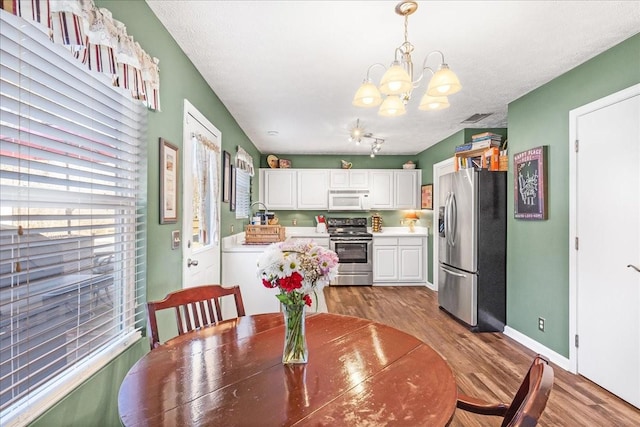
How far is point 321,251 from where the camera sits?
3.83ft

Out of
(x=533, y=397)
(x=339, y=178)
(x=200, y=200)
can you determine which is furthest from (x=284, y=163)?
(x=533, y=397)

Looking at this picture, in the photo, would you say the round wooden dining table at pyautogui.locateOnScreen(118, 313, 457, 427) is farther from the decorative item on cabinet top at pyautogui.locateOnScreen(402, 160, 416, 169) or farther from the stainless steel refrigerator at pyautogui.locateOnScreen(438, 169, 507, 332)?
the decorative item on cabinet top at pyautogui.locateOnScreen(402, 160, 416, 169)

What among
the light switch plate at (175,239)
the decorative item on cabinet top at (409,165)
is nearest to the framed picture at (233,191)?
the light switch plate at (175,239)

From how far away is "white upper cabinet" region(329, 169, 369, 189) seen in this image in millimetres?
6016

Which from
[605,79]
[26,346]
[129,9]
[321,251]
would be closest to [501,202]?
[605,79]

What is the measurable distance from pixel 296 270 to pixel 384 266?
4.90m

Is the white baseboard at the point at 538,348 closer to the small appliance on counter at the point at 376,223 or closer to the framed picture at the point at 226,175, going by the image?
the small appliance on counter at the point at 376,223

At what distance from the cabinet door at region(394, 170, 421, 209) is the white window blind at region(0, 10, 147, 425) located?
4.97 metres

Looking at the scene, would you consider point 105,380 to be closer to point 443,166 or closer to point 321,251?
point 321,251

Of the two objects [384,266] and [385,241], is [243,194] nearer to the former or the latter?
[385,241]

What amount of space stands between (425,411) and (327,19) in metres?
1.97

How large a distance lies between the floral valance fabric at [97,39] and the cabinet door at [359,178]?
4.50 metres

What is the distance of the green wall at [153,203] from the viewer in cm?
129

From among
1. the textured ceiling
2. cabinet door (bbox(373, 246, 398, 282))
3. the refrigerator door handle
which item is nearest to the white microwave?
cabinet door (bbox(373, 246, 398, 282))
